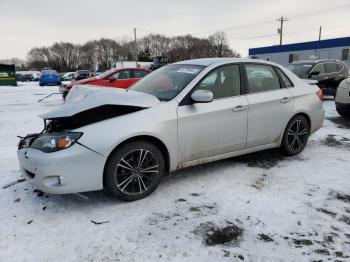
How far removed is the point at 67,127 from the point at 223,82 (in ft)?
6.90

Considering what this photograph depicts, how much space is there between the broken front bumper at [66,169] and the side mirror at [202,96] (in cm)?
131

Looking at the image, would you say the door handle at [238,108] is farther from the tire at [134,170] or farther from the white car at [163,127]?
the tire at [134,170]

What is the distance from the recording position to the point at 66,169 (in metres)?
3.10

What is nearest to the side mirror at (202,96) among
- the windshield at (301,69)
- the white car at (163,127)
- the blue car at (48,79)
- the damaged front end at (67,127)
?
the white car at (163,127)

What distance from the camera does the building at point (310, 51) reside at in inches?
1441

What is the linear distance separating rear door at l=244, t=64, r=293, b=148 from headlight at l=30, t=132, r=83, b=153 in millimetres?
2356

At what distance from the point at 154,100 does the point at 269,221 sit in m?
1.85

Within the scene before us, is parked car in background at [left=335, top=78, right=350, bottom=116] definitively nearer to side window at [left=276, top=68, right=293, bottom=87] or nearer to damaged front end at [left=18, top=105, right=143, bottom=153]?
side window at [left=276, top=68, right=293, bottom=87]

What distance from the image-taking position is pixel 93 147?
3.17m

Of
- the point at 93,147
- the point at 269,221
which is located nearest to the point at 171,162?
the point at 93,147

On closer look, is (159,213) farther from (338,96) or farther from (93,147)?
(338,96)

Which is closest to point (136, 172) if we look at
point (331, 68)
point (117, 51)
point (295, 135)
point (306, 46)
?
point (295, 135)

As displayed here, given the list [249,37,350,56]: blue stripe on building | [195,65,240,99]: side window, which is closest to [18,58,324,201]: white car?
[195,65,240,99]: side window

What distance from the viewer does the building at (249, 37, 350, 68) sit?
3659 centimetres
